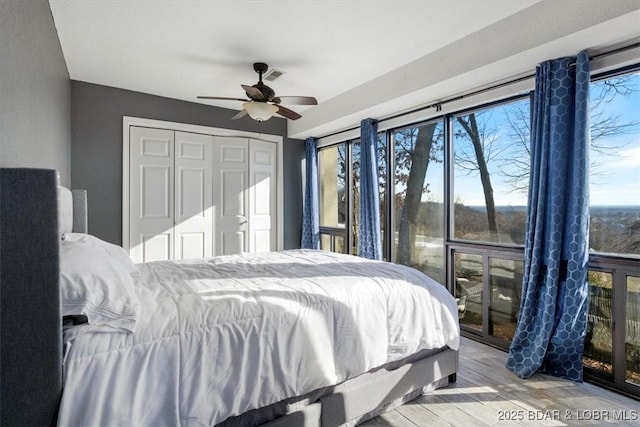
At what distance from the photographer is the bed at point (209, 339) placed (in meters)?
1.10

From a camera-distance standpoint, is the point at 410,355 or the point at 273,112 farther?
the point at 273,112

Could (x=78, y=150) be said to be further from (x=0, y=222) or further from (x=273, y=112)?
(x=0, y=222)

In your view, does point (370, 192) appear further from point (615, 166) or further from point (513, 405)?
point (513, 405)

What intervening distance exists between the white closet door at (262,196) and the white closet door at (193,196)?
1.95 ft

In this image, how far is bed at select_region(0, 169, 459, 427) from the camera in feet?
3.61

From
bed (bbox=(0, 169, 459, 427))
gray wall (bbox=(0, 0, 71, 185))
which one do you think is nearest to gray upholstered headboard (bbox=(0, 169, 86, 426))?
bed (bbox=(0, 169, 459, 427))

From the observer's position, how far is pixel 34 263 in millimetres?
1083

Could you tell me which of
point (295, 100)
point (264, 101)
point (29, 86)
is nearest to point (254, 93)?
point (264, 101)

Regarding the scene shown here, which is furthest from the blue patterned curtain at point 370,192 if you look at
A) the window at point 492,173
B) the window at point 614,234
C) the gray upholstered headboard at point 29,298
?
the gray upholstered headboard at point 29,298

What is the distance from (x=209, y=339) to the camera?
1399mm

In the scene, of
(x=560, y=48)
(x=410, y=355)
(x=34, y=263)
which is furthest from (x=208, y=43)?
(x=410, y=355)

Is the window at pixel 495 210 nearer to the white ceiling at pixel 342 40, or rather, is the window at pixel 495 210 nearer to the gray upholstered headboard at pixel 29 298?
the white ceiling at pixel 342 40

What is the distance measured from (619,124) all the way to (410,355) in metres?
2.17

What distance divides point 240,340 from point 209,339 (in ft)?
0.43
